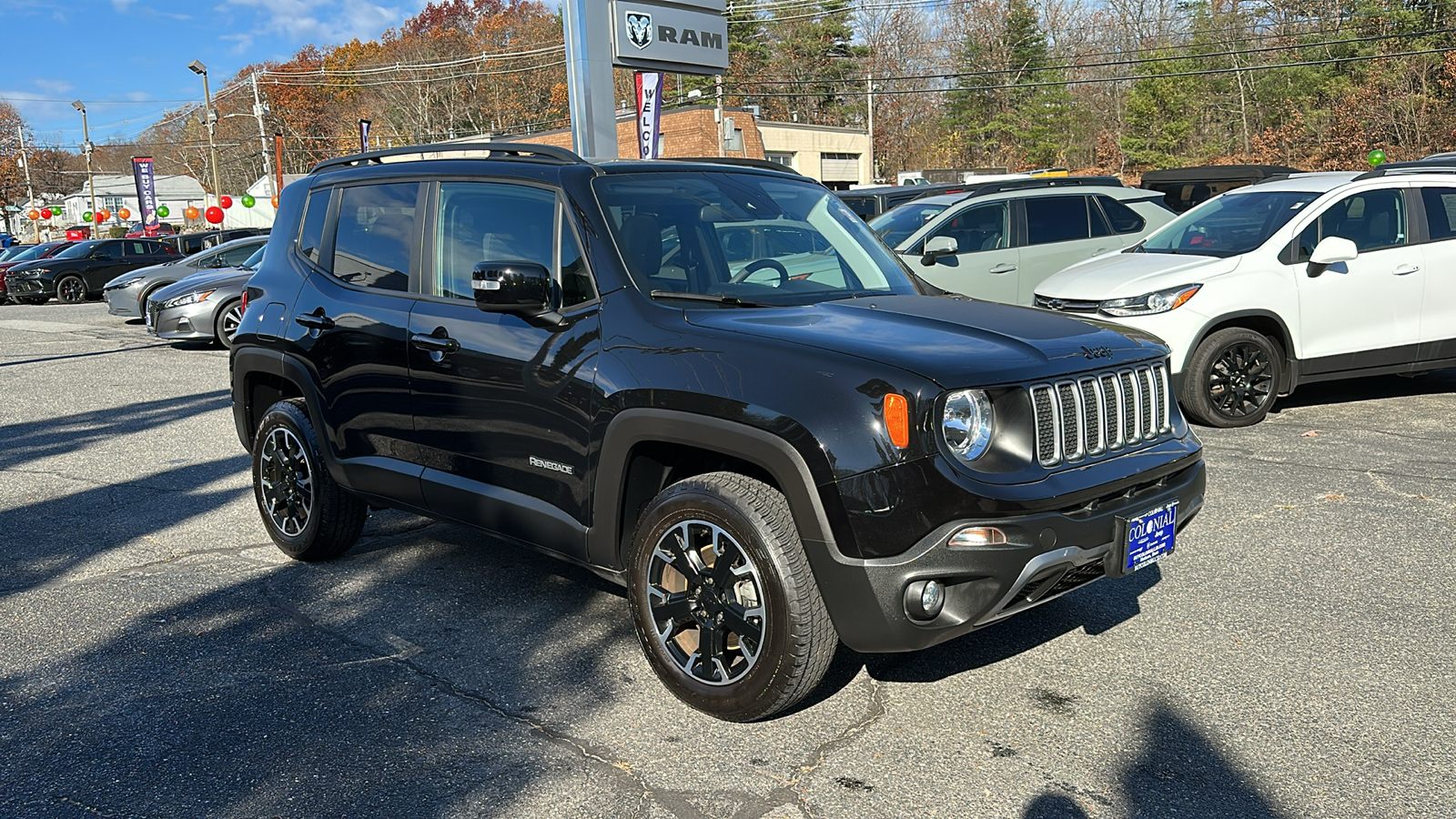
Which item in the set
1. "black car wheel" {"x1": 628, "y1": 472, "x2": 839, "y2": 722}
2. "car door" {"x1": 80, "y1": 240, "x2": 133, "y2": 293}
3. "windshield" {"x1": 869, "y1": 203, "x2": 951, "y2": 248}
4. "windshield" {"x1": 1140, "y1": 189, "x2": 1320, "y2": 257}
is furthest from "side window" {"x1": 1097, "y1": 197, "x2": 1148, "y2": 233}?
"car door" {"x1": 80, "y1": 240, "x2": 133, "y2": 293}

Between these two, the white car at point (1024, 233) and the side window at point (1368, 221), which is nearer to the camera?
the side window at point (1368, 221)

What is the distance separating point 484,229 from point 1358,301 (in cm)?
695

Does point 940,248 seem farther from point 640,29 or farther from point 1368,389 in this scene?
point 640,29

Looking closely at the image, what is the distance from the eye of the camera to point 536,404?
4109mm

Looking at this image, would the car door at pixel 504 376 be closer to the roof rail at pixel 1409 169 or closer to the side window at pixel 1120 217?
the roof rail at pixel 1409 169

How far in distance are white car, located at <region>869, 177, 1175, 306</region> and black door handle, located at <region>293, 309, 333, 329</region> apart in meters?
7.35

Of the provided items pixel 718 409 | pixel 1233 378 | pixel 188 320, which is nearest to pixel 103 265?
pixel 188 320

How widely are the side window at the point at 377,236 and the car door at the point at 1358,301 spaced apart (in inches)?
263

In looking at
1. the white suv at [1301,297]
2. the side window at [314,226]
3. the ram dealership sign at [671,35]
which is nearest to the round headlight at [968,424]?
the side window at [314,226]

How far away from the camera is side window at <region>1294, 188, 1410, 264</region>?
340 inches

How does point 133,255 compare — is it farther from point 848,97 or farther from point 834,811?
point 848,97

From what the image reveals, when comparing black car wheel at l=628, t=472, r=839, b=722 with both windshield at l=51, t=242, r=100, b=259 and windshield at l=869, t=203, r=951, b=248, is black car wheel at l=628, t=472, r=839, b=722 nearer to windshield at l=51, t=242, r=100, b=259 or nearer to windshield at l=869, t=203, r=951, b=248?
windshield at l=869, t=203, r=951, b=248

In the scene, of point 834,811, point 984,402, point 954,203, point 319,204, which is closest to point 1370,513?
point 984,402

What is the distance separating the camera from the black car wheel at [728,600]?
3400 millimetres
